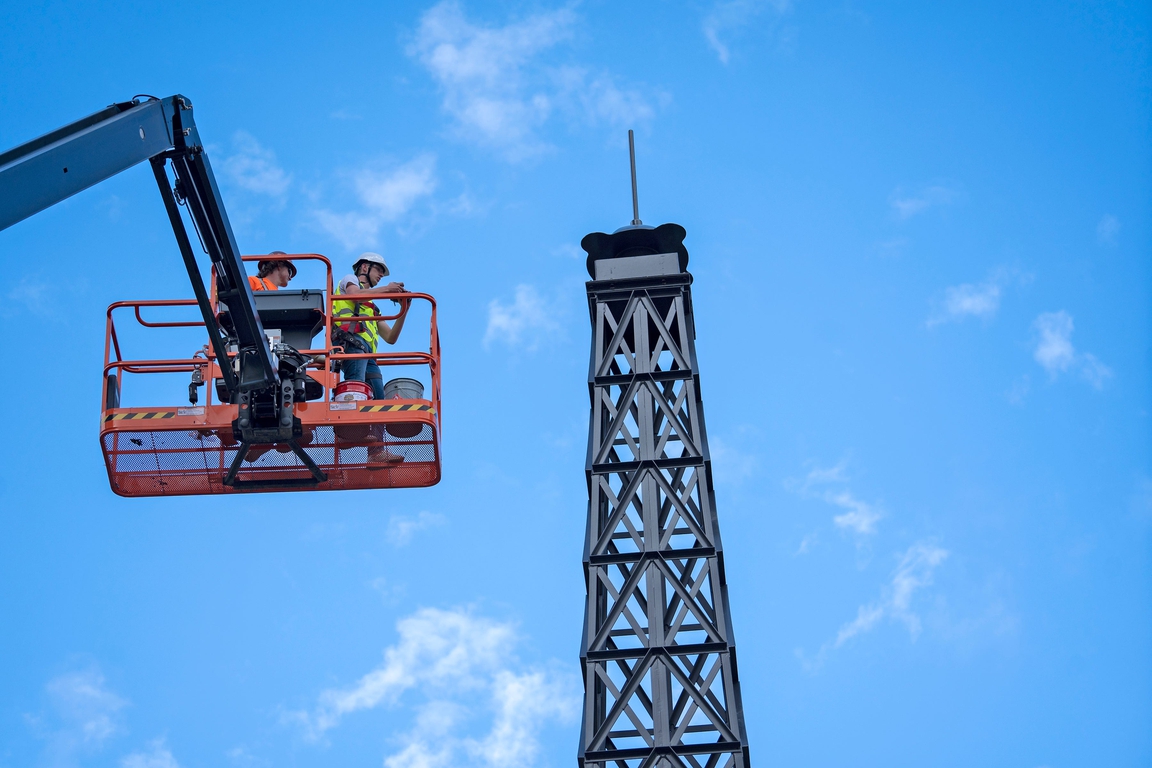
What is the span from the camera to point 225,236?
12.9 metres

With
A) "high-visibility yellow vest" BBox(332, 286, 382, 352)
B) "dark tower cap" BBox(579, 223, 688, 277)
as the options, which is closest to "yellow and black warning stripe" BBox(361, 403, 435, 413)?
"high-visibility yellow vest" BBox(332, 286, 382, 352)

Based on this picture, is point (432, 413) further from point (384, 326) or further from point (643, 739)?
point (643, 739)

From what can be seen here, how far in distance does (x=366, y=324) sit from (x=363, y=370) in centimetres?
81

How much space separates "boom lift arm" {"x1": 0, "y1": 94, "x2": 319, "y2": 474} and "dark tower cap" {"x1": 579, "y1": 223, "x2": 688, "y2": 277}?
2.80 m

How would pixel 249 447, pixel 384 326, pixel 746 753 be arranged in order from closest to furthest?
pixel 746 753 < pixel 249 447 < pixel 384 326

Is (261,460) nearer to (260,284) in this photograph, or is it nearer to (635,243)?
(260,284)

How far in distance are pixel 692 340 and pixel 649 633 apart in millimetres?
2646

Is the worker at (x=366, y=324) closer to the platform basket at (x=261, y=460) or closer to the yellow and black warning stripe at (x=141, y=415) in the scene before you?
the platform basket at (x=261, y=460)

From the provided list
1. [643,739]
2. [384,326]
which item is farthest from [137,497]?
[643,739]

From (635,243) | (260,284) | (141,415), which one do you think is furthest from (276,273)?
(635,243)

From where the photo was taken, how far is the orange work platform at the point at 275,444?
44.2ft

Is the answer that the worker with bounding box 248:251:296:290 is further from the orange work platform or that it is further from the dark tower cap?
the dark tower cap

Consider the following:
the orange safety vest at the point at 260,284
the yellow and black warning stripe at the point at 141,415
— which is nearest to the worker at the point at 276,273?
the orange safety vest at the point at 260,284

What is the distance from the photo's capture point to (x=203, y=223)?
42.0ft
